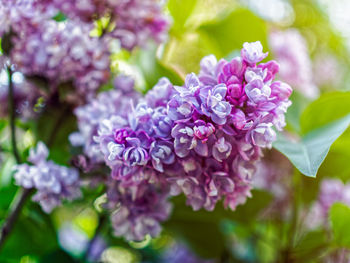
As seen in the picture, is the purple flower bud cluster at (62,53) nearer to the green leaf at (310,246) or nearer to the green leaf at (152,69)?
the green leaf at (152,69)

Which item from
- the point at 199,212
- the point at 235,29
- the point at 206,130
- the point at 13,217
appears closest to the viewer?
the point at 206,130

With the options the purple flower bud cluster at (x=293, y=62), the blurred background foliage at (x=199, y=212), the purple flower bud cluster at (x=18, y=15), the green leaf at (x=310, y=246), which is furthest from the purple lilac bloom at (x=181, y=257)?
the purple flower bud cluster at (x=18, y=15)

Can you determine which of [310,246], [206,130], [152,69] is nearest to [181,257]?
[310,246]

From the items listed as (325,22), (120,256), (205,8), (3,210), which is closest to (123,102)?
(3,210)

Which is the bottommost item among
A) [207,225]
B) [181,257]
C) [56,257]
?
[181,257]

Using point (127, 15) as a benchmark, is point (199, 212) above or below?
below

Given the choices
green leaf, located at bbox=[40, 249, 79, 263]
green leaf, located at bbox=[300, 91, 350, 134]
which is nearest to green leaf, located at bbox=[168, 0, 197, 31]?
green leaf, located at bbox=[300, 91, 350, 134]

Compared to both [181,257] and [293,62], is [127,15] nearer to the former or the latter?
[293,62]
